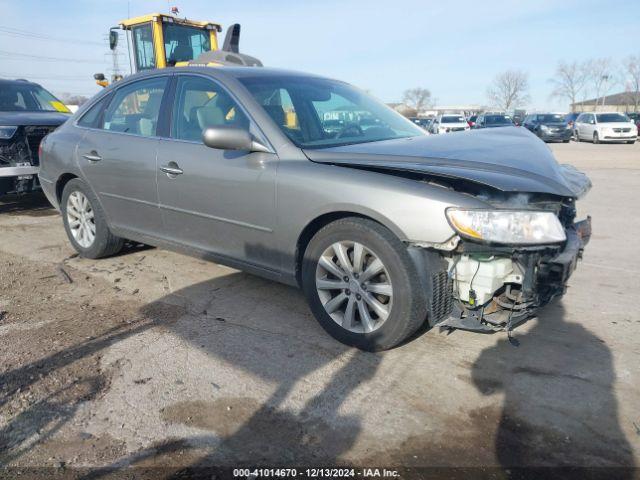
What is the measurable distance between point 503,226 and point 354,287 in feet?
3.03

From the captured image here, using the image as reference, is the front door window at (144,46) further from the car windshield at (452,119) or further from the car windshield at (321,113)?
the car windshield at (452,119)

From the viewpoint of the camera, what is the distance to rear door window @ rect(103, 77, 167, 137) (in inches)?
167

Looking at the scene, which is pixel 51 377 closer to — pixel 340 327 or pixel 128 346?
pixel 128 346

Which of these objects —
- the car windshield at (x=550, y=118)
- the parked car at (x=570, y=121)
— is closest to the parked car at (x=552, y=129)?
the car windshield at (x=550, y=118)

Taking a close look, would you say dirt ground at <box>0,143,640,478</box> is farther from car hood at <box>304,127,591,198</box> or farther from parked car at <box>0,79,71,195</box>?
parked car at <box>0,79,71,195</box>

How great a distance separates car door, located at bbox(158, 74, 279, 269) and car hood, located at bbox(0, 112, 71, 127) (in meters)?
4.19

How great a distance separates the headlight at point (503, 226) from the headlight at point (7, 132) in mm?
6488

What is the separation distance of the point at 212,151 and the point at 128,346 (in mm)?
1415

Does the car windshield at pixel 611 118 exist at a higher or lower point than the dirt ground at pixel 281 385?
higher

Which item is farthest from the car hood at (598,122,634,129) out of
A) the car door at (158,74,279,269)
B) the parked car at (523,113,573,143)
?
the car door at (158,74,279,269)

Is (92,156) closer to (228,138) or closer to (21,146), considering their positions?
(228,138)

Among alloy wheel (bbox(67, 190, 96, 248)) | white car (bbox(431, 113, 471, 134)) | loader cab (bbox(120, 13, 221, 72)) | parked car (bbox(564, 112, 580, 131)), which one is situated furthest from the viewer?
parked car (bbox(564, 112, 580, 131))

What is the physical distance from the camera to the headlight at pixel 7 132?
6.94m

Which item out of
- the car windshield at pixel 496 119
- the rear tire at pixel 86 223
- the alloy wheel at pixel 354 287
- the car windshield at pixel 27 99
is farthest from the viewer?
the car windshield at pixel 496 119
